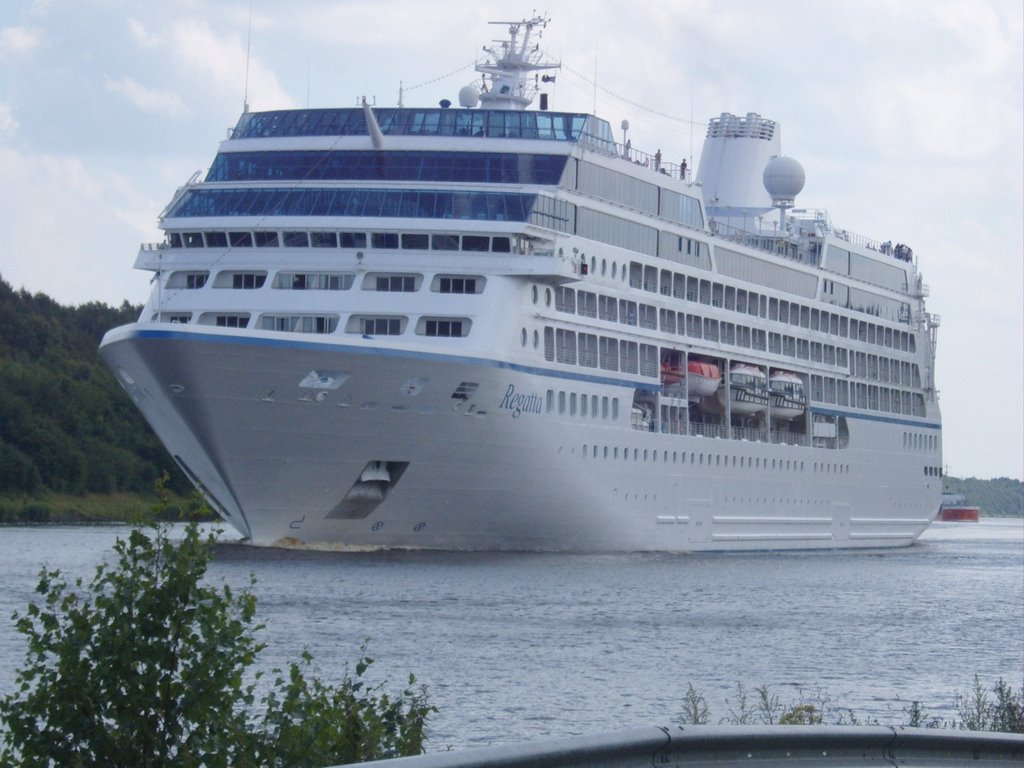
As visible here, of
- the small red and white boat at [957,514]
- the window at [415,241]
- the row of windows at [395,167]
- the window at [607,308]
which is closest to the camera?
the window at [415,241]

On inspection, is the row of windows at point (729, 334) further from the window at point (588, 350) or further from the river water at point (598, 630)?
the river water at point (598, 630)

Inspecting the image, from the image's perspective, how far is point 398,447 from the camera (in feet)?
136

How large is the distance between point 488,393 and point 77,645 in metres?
32.0

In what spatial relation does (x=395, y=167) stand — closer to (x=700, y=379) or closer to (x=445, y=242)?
(x=445, y=242)

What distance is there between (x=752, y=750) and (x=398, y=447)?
32.4 metres

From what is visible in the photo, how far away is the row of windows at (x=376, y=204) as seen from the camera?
4509 cm

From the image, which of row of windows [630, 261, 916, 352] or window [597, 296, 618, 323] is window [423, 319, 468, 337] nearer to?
window [597, 296, 618, 323]

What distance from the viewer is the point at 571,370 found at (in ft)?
155

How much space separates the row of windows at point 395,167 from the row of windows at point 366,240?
2363 millimetres

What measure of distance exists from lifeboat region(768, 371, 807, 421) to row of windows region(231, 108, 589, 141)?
→ 1532cm

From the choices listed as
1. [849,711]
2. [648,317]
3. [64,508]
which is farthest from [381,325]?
[64,508]

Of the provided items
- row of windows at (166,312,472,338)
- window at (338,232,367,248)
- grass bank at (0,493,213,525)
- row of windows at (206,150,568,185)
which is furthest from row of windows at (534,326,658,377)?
grass bank at (0,493,213,525)

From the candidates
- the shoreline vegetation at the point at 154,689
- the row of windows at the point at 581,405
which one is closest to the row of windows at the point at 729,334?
the row of windows at the point at 581,405

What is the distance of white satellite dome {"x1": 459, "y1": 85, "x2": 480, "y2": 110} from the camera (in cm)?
5641
